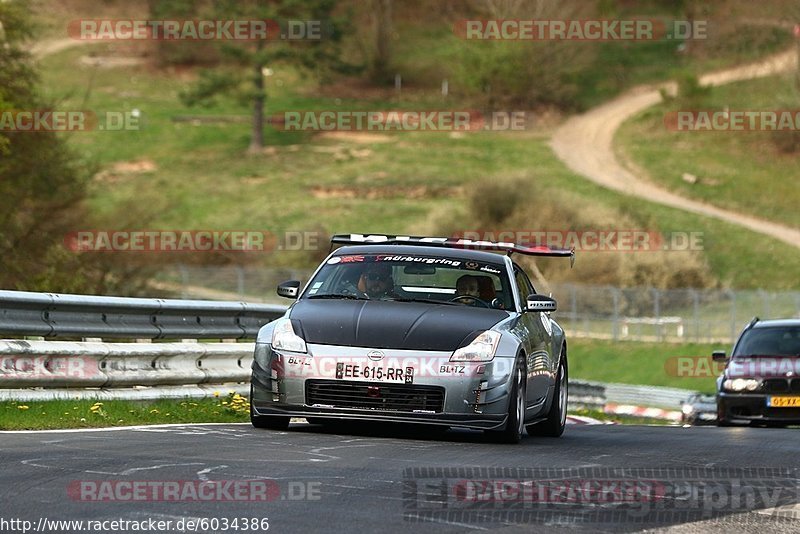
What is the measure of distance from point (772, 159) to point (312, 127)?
31.0 meters

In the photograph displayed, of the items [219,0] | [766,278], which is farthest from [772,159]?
[219,0]

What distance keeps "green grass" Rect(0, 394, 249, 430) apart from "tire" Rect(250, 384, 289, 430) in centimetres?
109

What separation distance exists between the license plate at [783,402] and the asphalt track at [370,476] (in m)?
6.29

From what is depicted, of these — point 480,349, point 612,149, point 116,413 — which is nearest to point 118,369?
point 116,413

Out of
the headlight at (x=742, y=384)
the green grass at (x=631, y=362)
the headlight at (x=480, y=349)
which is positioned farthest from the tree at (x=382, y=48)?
the headlight at (x=480, y=349)

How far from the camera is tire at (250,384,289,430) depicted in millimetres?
11984

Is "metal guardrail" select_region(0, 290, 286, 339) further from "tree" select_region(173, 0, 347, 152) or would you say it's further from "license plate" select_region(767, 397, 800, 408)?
"tree" select_region(173, 0, 347, 152)

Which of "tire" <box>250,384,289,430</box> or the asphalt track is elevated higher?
"tire" <box>250,384,289,430</box>

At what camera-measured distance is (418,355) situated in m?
11.3

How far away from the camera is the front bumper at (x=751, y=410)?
61.5 feet

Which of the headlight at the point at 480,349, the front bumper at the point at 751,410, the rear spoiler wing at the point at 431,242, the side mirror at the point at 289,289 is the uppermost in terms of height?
the rear spoiler wing at the point at 431,242

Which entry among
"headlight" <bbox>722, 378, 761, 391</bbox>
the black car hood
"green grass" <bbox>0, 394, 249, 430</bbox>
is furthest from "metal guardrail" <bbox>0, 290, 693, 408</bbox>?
"headlight" <bbox>722, 378, 761, 391</bbox>

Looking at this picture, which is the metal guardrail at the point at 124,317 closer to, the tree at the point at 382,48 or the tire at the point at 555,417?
the tire at the point at 555,417

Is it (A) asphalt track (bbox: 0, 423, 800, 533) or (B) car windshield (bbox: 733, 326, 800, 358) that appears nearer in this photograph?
(A) asphalt track (bbox: 0, 423, 800, 533)
